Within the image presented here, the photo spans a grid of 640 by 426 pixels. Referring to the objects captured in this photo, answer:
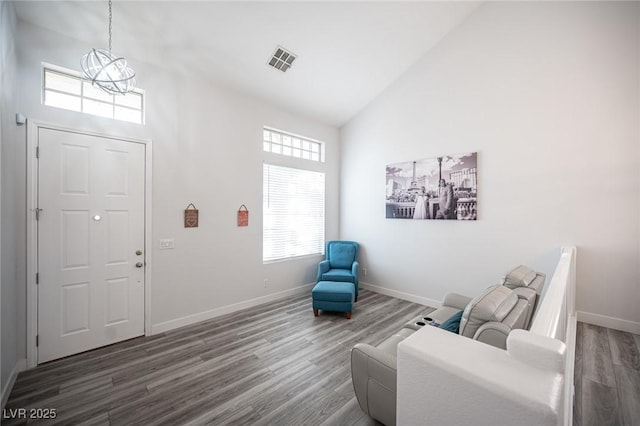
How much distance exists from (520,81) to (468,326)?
11.2ft

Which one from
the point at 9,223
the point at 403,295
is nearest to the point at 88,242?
the point at 9,223

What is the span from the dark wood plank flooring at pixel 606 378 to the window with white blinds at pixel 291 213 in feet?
12.0

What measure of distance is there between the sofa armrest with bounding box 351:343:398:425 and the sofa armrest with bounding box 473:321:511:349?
53 cm

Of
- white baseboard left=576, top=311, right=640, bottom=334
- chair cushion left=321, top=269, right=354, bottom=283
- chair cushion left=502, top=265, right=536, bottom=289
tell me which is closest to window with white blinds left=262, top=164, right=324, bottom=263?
chair cushion left=321, top=269, right=354, bottom=283

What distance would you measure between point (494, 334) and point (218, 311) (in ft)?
11.1

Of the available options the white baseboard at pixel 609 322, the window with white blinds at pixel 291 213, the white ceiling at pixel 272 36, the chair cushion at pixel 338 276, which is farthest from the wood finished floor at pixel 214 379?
the white ceiling at pixel 272 36

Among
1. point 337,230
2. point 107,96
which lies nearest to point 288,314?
point 337,230

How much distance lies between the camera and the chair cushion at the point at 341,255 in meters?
4.56

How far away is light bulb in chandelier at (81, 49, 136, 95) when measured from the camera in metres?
2.18

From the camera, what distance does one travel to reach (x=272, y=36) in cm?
314

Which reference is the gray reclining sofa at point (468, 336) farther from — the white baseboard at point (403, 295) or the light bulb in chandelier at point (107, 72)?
the light bulb in chandelier at point (107, 72)

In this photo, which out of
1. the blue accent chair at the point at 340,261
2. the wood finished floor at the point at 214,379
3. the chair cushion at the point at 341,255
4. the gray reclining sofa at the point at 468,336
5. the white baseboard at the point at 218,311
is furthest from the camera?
the chair cushion at the point at 341,255

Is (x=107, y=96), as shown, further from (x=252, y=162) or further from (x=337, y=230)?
(x=337, y=230)

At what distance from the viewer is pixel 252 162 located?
3.99 metres
